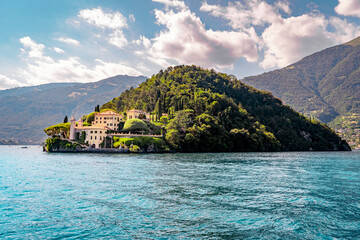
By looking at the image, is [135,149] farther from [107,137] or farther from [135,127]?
[107,137]

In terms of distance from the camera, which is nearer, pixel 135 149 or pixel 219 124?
pixel 135 149

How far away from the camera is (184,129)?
396ft

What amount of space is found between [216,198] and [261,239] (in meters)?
9.15

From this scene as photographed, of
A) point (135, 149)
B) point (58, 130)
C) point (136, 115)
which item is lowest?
point (135, 149)

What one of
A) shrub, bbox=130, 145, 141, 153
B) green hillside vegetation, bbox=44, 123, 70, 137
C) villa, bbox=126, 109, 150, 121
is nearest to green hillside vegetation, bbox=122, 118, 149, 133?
shrub, bbox=130, 145, 141, 153

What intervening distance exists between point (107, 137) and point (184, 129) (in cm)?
3621

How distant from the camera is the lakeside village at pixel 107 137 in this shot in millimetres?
110325

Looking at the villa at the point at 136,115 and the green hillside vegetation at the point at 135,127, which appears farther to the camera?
the villa at the point at 136,115

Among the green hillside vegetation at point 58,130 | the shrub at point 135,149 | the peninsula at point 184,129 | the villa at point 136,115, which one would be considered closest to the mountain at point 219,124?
the peninsula at point 184,129

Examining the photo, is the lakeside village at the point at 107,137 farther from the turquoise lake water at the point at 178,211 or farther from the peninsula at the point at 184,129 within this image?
the turquoise lake water at the point at 178,211

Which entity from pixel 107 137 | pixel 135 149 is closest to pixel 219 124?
pixel 135 149

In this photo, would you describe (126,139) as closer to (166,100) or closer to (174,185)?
(166,100)

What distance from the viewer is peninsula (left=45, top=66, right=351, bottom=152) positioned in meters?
116

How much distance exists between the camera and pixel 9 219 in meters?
16.4
